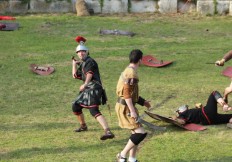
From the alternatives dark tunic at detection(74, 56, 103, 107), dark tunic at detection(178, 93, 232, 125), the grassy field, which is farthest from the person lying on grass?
dark tunic at detection(74, 56, 103, 107)

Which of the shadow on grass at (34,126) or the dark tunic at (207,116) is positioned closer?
the dark tunic at (207,116)

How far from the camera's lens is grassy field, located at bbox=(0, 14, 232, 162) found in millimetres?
9031

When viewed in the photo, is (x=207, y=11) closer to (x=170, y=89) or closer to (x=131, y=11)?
(x=131, y=11)

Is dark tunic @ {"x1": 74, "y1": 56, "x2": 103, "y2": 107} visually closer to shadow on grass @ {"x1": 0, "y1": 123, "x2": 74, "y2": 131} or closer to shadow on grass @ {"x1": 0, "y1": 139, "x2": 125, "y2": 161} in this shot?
shadow on grass @ {"x1": 0, "y1": 139, "x2": 125, "y2": 161}

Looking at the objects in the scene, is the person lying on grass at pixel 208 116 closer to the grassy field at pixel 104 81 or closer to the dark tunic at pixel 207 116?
the dark tunic at pixel 207 116

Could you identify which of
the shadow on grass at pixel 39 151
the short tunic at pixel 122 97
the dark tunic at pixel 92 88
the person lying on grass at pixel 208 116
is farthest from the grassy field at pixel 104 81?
the short tunic at pixel 122 97

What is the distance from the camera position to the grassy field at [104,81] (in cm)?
903

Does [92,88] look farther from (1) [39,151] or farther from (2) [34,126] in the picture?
(2) [34,126]

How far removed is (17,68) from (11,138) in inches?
228

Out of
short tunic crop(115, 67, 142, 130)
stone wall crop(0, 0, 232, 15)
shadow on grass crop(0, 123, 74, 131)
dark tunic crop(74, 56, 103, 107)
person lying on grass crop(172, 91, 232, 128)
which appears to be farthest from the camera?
stone wall crop(0, 0, 232, 15)

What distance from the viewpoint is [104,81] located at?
14.2 metres

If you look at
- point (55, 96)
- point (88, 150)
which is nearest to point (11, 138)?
point (88, 150)

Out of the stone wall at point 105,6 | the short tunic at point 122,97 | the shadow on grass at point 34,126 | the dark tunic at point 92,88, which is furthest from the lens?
the stone wall at point 105,6

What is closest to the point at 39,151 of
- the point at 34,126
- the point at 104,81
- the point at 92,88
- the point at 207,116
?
the point at 92,88
